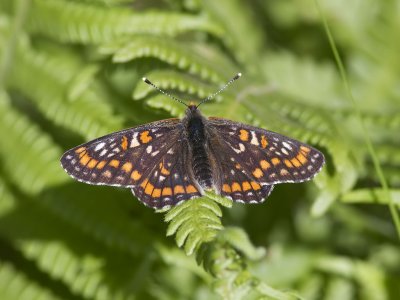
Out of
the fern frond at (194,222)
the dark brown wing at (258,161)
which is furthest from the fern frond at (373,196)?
the fern frond at (194,222)

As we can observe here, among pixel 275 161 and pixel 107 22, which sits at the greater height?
pixel 107 22

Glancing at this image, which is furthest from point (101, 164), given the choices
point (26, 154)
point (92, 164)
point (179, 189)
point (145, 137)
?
point (26, 154)

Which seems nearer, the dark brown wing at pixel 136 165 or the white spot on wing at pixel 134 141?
the dark brown wing at pixel 136 165

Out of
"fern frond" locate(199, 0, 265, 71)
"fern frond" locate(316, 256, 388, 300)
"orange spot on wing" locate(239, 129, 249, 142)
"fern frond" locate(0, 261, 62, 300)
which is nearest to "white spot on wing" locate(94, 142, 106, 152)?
"orange spot on wing" locate(239, 129, 249, 142)

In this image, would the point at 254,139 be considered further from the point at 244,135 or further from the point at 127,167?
the point at 127,167

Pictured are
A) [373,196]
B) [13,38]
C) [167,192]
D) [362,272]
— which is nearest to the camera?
[167,192]

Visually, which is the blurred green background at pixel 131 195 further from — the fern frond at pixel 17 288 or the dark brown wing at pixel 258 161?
the dark brown wing at pixel 258 161

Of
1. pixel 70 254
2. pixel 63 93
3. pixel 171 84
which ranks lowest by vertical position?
pixel 70 254
